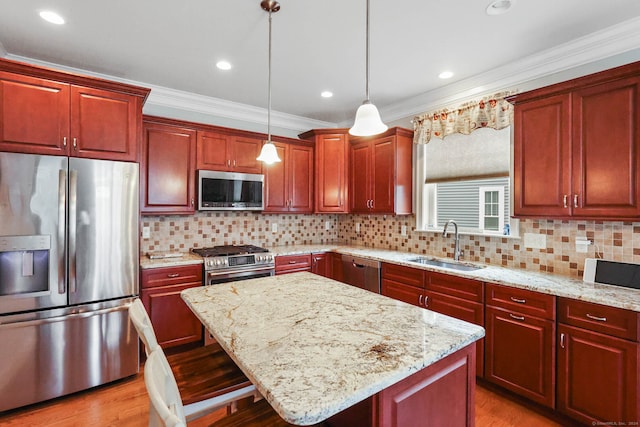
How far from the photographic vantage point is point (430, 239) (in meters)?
3.49

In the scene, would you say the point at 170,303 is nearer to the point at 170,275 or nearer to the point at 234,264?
the point at 170,275

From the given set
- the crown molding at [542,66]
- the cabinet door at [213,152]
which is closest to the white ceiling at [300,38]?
the crown molding at [542,66]

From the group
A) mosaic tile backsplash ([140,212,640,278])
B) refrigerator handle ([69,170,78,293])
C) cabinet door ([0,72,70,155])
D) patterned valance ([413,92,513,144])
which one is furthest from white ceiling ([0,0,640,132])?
mosaic tile backsplash ([140,212,640,278])

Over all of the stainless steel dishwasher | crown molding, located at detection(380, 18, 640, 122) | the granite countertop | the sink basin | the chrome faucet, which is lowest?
the stainless steel dishwasher

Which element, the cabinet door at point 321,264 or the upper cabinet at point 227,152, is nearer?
the upper cabinet at point 227,152

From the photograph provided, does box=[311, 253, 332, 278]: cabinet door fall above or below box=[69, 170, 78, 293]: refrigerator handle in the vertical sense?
below

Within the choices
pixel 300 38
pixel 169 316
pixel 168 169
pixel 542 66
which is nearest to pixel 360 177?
pixel 300 38

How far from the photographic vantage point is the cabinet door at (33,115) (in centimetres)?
212

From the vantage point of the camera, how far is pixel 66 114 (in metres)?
2.31

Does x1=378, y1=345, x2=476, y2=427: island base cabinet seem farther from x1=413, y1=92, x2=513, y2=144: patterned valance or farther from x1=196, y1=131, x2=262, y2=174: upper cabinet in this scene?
x1=196, y1=131, x2=262, y2=174: upper cabinet

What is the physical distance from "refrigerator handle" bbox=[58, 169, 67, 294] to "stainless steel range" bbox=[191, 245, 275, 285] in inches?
43.0

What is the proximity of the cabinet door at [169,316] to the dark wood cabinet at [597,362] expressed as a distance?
2.97 m

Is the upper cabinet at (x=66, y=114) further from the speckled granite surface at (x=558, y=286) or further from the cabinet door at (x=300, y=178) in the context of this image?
the speckled granite surface at (x=558, y=286)

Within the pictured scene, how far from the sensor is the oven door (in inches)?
120
